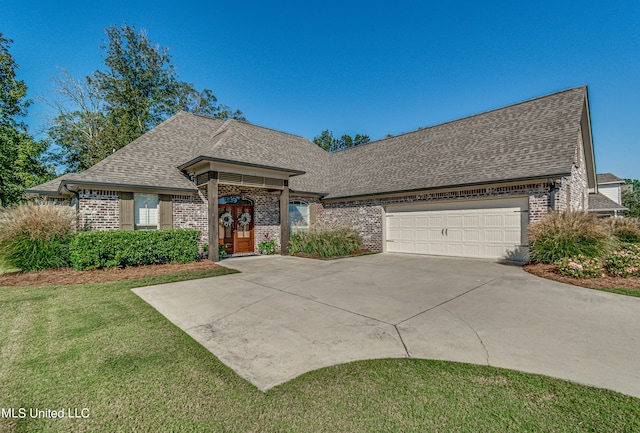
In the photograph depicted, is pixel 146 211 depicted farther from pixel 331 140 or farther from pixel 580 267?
pixel 331 140

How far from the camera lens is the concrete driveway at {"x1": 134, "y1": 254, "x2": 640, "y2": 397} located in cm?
309

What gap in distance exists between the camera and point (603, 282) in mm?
6559

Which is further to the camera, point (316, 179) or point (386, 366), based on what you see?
point (316, 179)

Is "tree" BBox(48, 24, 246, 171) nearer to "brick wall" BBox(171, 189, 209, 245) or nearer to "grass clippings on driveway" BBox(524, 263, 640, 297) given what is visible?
"brick wall" BBox(171, 189, 209, 245)

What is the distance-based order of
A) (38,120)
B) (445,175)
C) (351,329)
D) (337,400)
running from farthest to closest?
(38,120), (445,175), (351,329), (337,400)

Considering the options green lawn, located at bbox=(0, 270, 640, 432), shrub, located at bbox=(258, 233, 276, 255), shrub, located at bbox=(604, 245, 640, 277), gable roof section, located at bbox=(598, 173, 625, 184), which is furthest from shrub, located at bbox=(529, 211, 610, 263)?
gable roof section, located at bbox=(598, 173, 625, 184)

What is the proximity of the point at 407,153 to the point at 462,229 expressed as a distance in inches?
212

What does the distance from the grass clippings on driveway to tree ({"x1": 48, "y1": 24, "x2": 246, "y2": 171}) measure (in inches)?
1075

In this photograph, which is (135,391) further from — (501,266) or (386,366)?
(501,266)

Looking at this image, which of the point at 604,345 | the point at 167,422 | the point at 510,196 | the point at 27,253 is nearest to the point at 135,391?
the point at 167,422

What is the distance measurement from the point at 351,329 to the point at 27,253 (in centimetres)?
960

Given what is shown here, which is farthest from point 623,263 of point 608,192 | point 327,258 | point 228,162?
point 608,192

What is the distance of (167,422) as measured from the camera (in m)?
2.18

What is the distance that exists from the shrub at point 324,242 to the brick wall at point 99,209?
6.70 metres
